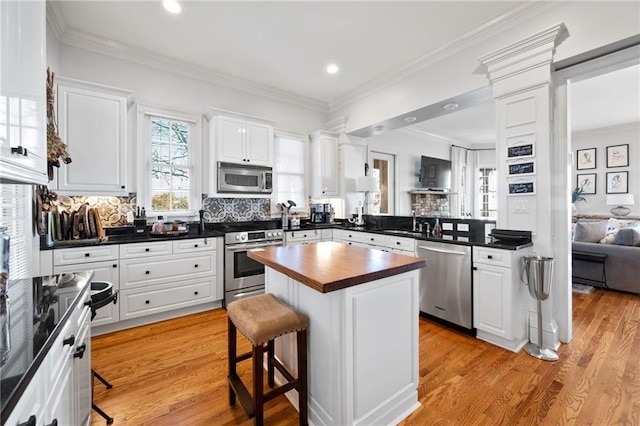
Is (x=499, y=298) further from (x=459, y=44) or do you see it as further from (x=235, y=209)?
(x=235, y=209)

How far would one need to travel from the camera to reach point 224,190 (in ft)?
12.3

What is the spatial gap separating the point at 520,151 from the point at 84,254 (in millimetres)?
4320

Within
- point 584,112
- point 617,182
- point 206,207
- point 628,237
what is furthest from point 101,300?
point 617,182

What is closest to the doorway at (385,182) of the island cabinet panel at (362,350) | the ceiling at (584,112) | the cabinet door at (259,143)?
the ceiling at (584,112)

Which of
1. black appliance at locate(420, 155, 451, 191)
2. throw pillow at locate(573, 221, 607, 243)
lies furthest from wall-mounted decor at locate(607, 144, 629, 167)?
black appliance at locate(420, 155, 451, 191)

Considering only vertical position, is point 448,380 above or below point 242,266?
below

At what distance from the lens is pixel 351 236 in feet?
14.0

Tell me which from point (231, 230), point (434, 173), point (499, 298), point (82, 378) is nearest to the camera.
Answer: point (82, 378)

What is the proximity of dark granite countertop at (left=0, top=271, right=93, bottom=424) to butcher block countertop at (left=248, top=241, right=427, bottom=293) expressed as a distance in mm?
976

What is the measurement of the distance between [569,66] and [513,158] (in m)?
0.88

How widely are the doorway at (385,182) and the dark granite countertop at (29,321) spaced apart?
506 cm

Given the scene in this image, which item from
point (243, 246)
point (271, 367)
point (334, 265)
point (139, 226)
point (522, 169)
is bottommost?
point (271, 367)

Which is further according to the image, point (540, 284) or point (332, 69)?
point (332, 69)

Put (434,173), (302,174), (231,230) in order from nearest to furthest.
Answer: (231,230) → (302,174) → (434,173)
